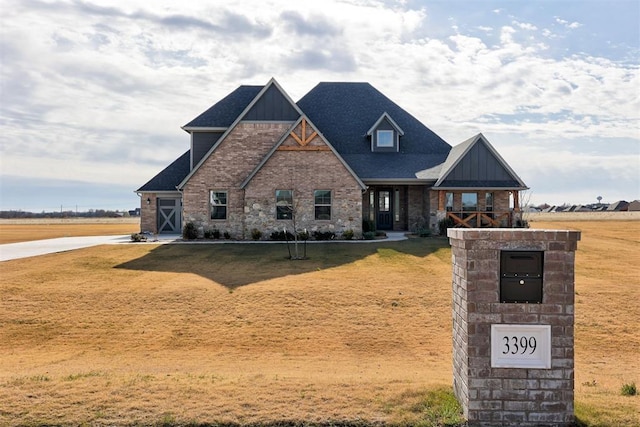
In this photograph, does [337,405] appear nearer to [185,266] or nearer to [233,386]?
[233,386]

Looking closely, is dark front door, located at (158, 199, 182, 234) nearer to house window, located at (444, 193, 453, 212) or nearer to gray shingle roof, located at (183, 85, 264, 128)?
gray shingle roof, located at (183, 85, 264, 128)

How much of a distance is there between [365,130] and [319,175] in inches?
303

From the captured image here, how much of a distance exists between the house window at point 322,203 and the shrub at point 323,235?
757mm

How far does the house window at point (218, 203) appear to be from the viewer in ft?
77.8

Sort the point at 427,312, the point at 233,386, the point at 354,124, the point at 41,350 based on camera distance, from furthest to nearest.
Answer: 1. the point at 354,124
2. the point at 427,312
3. the point at 41,350
4. the point at 233,386

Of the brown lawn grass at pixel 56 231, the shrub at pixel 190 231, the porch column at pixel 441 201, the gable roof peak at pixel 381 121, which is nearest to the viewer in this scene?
the shrub at pixel 190 231

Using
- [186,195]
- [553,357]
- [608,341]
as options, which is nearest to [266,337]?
[553,357]

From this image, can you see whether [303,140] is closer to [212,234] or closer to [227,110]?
[227,110]

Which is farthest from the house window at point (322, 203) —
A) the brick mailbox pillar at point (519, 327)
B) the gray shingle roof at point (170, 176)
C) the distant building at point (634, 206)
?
the distant building at point (634, 206)

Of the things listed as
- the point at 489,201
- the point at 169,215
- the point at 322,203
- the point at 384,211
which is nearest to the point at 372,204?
the point at 384,211

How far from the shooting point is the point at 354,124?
2911cm

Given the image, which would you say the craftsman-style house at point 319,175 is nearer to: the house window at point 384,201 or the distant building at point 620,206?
the house window at point 384,201

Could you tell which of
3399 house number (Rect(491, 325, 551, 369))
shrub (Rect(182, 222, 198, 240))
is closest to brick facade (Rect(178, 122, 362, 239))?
shrub (Rect(182, 222, 198, 240))

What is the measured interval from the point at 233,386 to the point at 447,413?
9.09 feet
